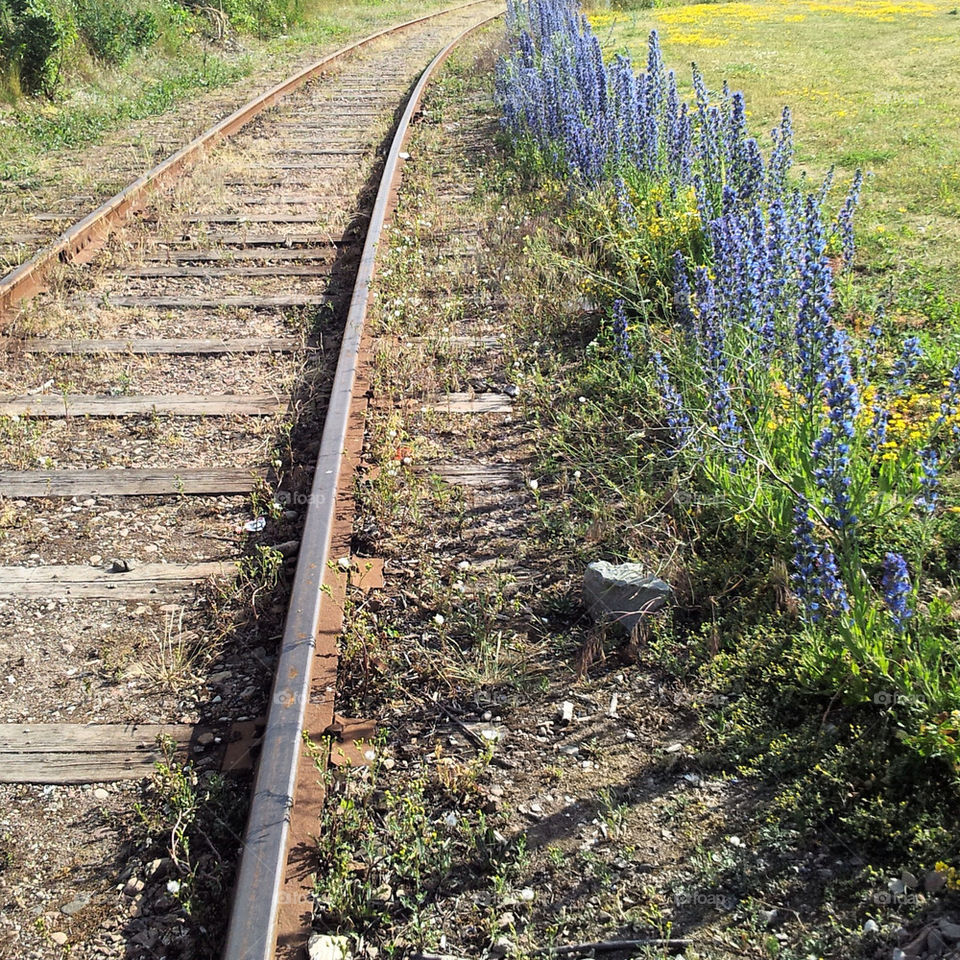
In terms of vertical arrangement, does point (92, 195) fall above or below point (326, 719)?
above

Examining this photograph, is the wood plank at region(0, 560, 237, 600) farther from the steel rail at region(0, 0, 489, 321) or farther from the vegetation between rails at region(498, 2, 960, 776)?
the steel rail at region(0, 0, 489, 321)

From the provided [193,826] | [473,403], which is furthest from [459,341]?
[193,826]

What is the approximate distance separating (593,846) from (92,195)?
777 cm

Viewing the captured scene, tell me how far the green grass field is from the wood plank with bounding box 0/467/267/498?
378 cm

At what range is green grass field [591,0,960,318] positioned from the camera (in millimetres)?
5922

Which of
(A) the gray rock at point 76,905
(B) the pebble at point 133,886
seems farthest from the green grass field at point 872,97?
(A) the gray rock at point 76,905

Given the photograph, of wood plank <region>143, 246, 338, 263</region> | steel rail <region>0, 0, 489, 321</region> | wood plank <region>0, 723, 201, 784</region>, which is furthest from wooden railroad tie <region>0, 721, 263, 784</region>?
wood plank <region>143, 246, 338, 263</region>

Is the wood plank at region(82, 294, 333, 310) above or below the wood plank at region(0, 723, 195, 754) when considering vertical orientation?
above

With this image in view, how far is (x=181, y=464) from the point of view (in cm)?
443

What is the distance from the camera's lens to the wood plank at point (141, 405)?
4863 mm

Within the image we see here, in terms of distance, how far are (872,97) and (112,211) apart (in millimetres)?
8677

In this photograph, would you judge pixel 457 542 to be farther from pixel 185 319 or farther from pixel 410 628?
pixel 185 319

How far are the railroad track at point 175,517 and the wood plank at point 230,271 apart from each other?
19 mm

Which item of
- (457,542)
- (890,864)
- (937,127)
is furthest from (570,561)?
(937,127)
